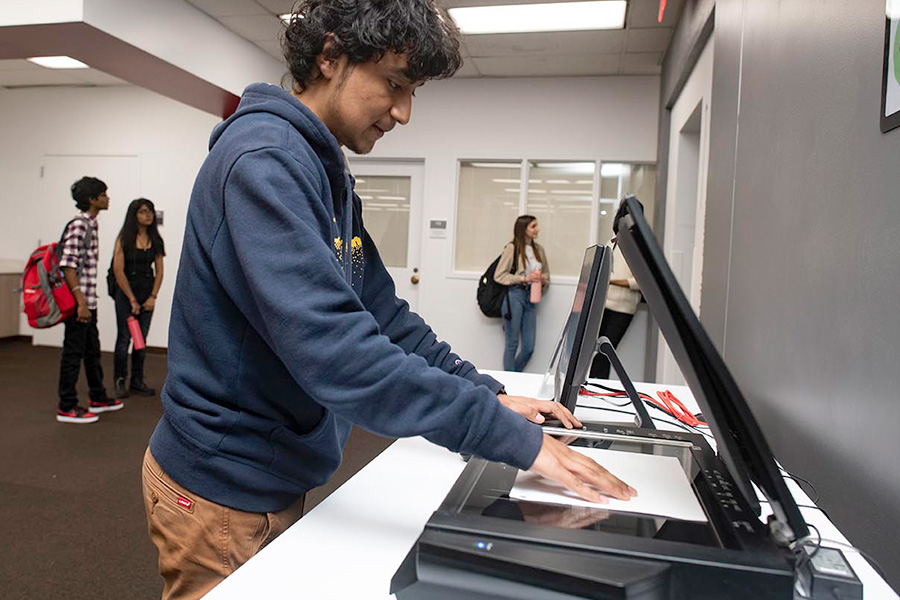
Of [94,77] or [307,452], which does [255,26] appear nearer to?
[94,77]

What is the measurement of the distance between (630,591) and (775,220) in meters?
1.19

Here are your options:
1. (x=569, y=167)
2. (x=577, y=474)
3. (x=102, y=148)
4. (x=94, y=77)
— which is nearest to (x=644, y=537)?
(x=577, y=474)

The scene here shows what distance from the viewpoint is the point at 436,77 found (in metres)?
1.01

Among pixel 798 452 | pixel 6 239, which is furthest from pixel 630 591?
pixel 6 239

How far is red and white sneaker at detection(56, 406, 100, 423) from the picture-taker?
384 cm

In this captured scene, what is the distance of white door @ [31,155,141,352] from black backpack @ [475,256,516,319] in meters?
3.42

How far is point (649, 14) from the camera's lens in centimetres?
406

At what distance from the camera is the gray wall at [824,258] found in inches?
36.9

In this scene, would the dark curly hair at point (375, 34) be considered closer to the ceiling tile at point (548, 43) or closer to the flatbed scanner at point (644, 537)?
the flatbed scanner at point (644, 537)

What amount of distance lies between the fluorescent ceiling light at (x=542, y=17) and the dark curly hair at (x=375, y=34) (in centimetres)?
327

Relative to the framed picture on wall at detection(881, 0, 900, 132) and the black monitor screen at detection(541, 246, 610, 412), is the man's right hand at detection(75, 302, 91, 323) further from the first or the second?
the framed picture on wall at detection(881, 0, 900, 132)

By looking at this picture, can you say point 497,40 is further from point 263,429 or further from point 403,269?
point 263,429

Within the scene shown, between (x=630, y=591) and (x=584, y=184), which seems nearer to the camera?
(x=630, y=591)

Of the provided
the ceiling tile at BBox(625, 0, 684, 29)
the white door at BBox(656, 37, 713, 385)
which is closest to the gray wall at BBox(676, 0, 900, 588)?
the white door at BBox(656, 37, 713, 385)
